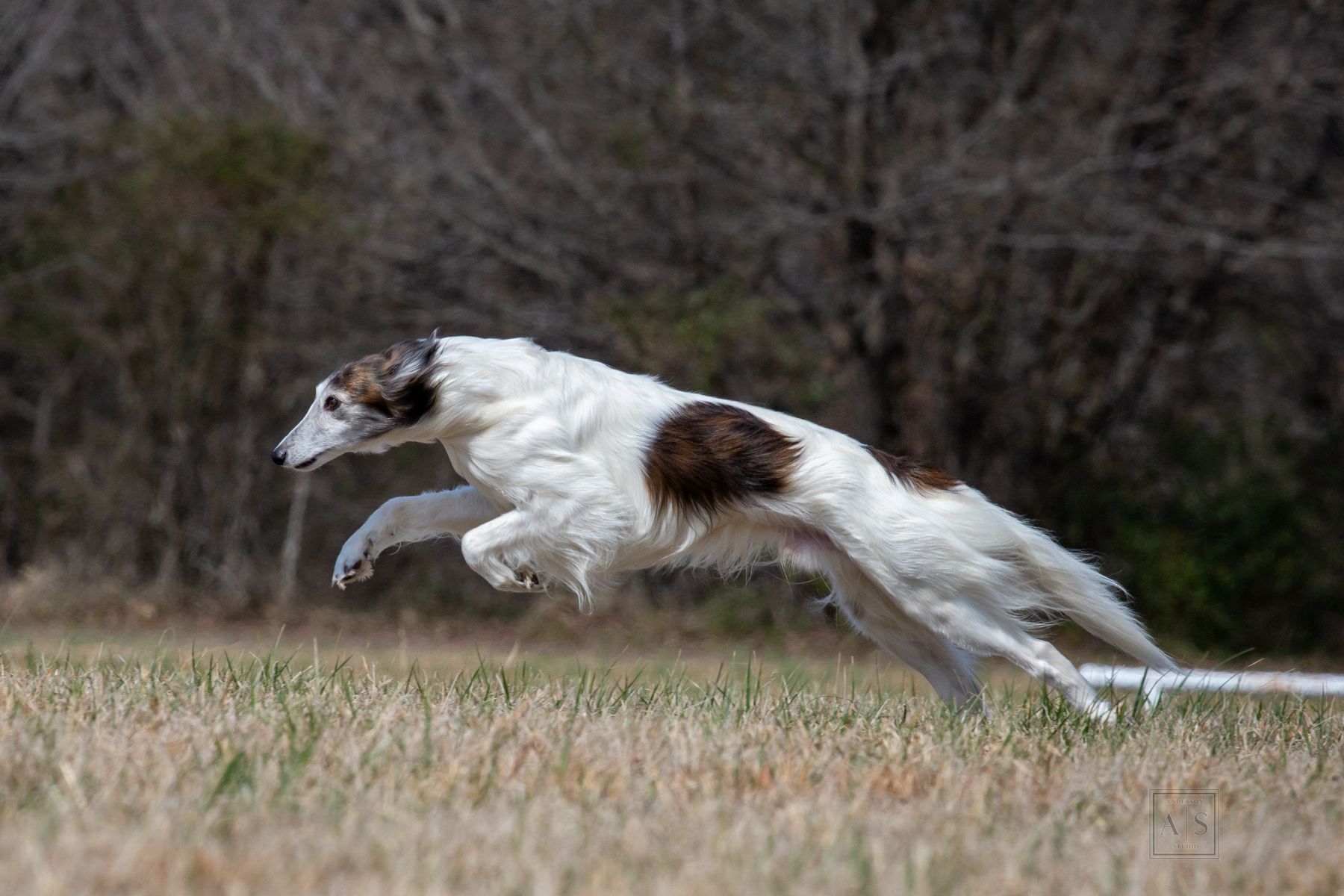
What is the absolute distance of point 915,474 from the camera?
6.41 meters

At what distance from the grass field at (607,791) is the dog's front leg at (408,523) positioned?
517 millimetres

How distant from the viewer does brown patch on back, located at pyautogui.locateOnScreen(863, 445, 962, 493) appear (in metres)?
6.34

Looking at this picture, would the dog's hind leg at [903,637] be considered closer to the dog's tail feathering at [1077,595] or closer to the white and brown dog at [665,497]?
the white and brown dog at [665,497]

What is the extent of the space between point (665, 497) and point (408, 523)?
3.54ft

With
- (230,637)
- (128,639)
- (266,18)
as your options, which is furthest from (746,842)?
(266,18)

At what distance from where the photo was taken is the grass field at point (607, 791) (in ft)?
10.5

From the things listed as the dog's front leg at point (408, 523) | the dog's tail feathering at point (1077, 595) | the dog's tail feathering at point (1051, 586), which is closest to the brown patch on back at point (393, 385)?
the dog's front leg at point (408, 523)

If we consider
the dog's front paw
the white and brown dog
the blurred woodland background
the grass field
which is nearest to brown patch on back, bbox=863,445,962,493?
the white and brown dog

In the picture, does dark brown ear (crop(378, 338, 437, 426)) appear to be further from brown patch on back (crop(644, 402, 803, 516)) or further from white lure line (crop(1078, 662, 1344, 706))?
white lure line (crop(1078, 662, 1344, 706))

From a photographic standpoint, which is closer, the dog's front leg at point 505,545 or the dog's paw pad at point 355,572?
the dog's front leg at point 505,545

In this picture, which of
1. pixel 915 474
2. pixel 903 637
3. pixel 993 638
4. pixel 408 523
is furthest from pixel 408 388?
pixel 993 638

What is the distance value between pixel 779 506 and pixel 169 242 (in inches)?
398

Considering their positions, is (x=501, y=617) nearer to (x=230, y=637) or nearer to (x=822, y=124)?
(x=230, y=637)

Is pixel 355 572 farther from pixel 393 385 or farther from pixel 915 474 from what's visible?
pixel 915 474
